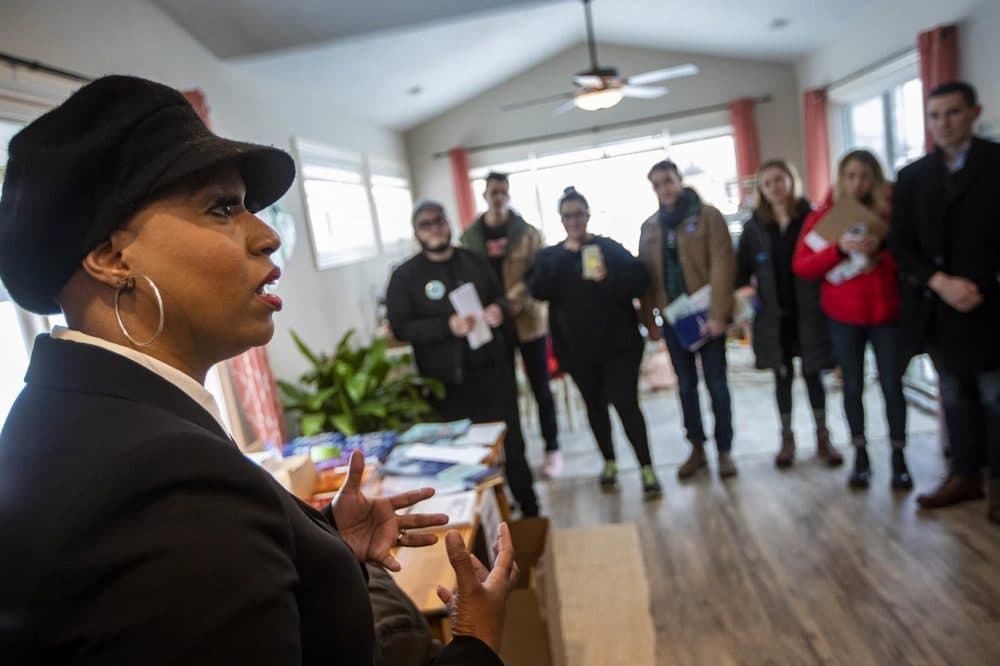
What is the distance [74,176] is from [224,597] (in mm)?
384

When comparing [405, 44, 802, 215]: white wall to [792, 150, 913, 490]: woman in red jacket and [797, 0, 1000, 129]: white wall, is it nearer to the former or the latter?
[797, 0, 1000, 129]: white wall

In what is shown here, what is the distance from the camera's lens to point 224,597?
505mm

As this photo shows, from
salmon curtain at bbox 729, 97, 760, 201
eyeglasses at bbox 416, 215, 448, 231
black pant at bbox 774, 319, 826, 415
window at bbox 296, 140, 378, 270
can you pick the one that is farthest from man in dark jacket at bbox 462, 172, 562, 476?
salmon curtain at bbox 729, 97, 760, 201

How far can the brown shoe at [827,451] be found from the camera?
321cm

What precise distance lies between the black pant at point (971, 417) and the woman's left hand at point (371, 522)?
2277mm

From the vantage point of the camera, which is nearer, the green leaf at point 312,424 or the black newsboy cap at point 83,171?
the black newsboy cap at point 83,171

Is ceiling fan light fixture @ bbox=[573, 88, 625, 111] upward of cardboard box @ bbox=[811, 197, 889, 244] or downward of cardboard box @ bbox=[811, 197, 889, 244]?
upward

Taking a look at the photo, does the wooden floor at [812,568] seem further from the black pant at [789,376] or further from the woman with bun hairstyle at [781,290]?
the woman with bun hairstyle at [781,290]

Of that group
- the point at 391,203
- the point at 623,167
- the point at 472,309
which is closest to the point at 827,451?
the point at 472,309

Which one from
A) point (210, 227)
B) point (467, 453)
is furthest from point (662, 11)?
point (210, 227)

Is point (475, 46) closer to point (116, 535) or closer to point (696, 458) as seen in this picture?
point (696, 458)

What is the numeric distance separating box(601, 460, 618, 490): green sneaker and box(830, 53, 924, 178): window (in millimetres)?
2431

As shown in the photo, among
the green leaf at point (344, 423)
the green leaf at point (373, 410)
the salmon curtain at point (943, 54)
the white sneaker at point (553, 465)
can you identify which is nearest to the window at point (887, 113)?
the salmon curtain at point (943, 54)

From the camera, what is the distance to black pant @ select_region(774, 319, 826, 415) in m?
3.11
